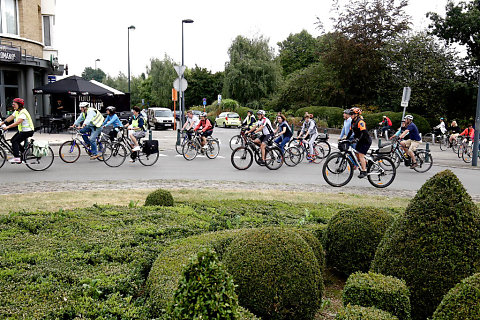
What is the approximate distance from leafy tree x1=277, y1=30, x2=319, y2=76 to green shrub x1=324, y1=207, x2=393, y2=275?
243 ft

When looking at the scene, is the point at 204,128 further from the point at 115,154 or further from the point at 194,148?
the point at 115,154

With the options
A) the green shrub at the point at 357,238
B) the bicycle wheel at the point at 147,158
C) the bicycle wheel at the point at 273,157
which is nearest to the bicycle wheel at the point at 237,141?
the bicycle wheel at the point at 147,158

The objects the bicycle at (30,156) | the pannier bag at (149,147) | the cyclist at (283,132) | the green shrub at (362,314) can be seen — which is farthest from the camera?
the cyclist at (283,132)

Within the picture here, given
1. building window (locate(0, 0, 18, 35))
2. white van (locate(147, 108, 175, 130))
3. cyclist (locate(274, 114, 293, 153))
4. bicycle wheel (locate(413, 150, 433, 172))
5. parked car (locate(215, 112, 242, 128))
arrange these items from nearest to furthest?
1. bicycle wheel (locate(413, 150, 433, 172))
2. cyclist (locate(274, 114, 293, 153))
3. building window (locate(0, 0, 18, 35))
4. white van (locate(147, 108, 175, 130))
5. parked car (locate(215, 112, 242, 128))

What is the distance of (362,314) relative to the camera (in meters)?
2.65

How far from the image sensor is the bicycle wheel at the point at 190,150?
667 inches

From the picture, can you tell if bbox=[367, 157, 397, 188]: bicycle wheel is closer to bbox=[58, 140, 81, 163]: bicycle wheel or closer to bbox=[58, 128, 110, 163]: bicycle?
bbox=[58, 128, 110, 163]: bicycle

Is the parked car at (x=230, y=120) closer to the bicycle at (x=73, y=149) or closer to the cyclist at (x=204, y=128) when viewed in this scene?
the cyclist at (x=204, y=128)

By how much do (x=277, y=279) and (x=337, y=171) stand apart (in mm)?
8577

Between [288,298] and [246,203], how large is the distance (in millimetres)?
4458

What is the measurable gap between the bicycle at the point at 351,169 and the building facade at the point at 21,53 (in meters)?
20.2

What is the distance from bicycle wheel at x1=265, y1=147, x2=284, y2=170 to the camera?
573 inches

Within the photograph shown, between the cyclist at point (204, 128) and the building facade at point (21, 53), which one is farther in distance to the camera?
the building facade at point (21, 53)

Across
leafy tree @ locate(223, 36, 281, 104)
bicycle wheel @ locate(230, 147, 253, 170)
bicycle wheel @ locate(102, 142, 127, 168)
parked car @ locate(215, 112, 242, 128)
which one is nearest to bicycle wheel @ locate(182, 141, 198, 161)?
bicycle wheel @ locate(102, 142, 127, 168)
